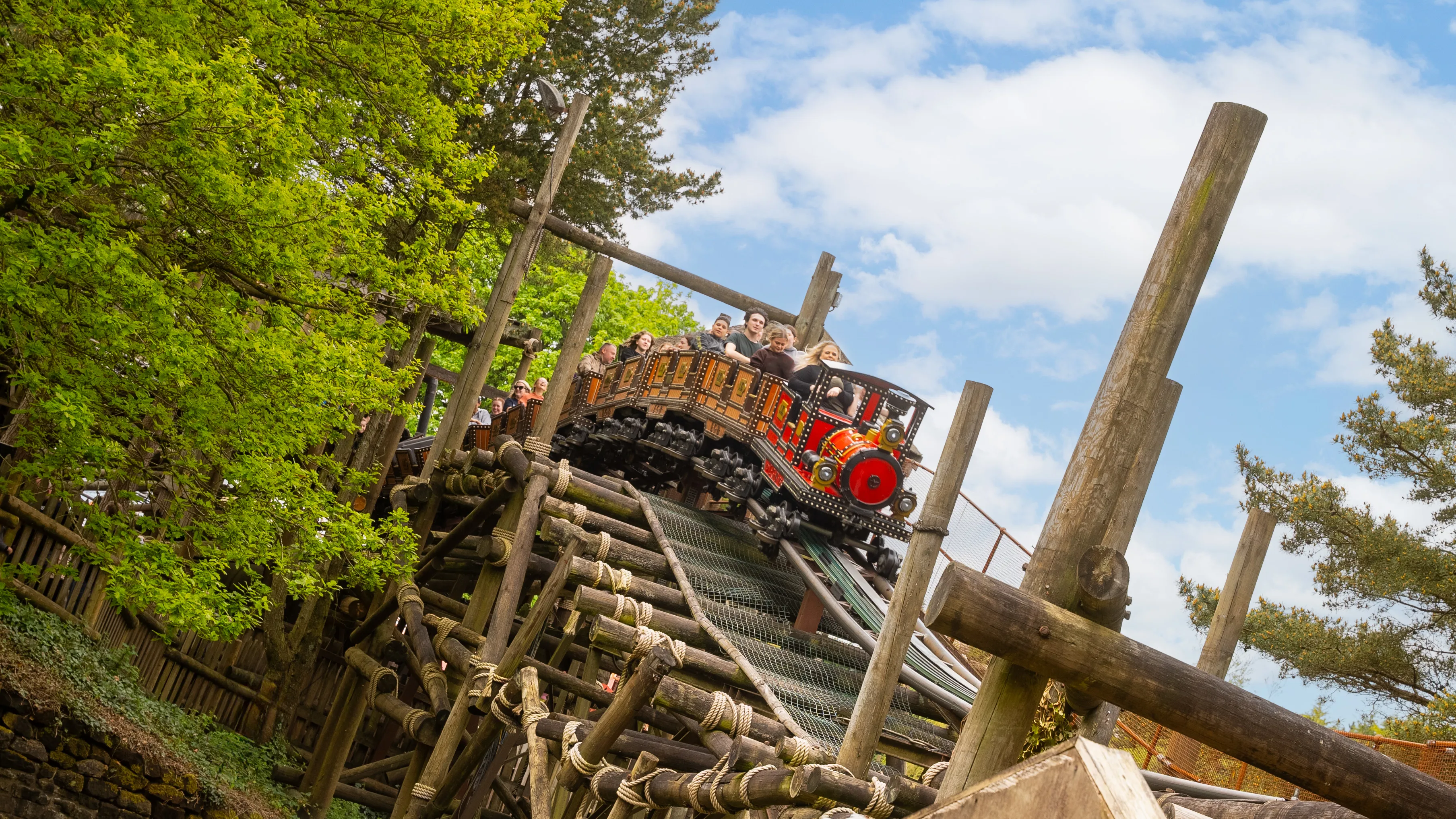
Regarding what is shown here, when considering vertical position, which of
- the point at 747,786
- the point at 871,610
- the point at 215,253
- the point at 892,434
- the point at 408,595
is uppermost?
the point at 892,434

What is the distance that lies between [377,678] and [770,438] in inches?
156

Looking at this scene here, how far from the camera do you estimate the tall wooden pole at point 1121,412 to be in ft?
10.8

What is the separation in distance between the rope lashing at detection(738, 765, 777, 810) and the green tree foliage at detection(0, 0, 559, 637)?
4320mm

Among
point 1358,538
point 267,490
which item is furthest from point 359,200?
point 1358,538

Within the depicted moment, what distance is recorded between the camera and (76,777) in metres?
8.95

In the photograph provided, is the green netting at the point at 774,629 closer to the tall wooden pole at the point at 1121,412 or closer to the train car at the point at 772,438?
the train car at the point at 772,438

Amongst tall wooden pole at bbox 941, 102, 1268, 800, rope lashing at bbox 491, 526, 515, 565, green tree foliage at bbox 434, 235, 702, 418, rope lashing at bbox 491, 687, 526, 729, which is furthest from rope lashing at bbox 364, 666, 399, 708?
green tree foliage at bbox 434, 235, 702, 418

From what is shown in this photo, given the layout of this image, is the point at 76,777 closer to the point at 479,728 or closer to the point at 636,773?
the point at 479,728

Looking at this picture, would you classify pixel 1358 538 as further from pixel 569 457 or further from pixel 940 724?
pixel 569 457

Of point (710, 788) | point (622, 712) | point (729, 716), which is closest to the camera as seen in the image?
point (710, 788)

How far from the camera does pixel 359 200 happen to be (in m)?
8.98

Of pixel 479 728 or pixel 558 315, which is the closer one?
pixel 479 728

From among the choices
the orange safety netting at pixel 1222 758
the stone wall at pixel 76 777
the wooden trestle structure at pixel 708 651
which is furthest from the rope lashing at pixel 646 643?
the stone wall at pixel 76 777

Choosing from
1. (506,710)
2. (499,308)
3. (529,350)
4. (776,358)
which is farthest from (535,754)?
(529,350)
